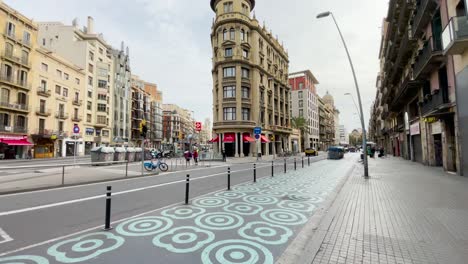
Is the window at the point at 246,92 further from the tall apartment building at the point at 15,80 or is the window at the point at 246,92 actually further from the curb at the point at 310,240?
the tall apartment building at the point at 15,80

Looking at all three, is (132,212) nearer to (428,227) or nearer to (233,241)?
(233,241)

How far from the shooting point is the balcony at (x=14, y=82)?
31.7 meters

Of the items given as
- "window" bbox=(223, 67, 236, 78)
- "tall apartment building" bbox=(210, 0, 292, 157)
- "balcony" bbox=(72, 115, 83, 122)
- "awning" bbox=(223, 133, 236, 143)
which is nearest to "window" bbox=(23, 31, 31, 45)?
"balcony" bbox=(72, 115, 83, 122)

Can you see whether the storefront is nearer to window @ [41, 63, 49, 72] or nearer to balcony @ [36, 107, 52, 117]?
balcony @ [36, 107, 52, 117]

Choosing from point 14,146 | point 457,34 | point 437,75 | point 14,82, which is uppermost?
point 14,82

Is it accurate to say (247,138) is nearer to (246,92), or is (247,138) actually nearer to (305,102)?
(246,92)

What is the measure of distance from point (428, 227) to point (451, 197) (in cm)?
410

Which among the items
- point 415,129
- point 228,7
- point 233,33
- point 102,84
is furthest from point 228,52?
point 102,84

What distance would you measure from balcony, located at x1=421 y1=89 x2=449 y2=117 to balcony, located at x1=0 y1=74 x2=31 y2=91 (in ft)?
162

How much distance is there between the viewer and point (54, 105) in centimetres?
3925

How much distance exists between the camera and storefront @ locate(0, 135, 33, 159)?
103 ft

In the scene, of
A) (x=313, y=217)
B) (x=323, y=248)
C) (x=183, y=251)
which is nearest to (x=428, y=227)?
(x=313, y=217)

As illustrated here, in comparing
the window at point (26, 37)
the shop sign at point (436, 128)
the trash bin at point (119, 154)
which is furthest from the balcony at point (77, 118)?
the shop sign at point (436, 128)

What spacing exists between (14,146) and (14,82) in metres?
9.77
